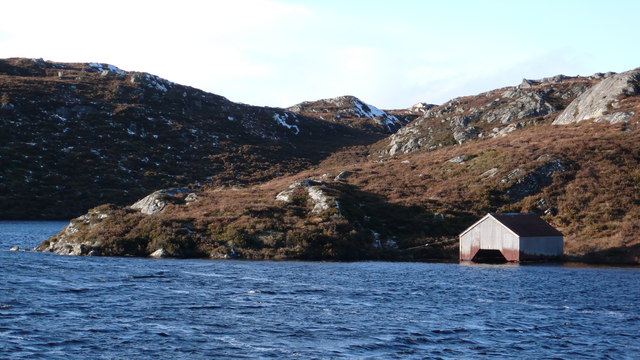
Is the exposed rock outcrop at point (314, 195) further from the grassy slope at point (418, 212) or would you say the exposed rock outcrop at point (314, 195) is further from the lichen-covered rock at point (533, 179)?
the lichen-covered rock at point (533, 179)

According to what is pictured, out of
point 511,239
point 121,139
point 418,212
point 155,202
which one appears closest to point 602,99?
point 418,212

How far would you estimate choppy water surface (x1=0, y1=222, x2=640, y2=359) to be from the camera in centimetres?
2850

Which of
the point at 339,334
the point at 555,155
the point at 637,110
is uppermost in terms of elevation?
the point at 637,110

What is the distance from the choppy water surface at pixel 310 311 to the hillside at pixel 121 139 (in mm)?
65999

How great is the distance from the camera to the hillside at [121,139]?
391 feet

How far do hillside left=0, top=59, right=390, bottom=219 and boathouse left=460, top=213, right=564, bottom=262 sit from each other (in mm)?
71714

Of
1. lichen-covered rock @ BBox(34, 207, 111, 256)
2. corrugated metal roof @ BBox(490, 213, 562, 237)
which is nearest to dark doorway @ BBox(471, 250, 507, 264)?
corrugated metal roof @ BBox(490, 213, 562, 237)

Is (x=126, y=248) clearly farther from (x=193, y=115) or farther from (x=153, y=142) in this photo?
(x=193, y=115)

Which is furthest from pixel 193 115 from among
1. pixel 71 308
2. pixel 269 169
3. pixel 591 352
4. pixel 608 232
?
pixel 591 352

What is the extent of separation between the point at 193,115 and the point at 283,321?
144 m

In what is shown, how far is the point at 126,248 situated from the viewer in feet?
218

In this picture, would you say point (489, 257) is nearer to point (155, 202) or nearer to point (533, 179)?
point (533, 179)

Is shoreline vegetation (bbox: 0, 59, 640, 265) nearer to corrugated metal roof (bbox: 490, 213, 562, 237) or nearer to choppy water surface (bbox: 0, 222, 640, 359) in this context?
corrugated metal roof (bbox: 490, 213, 562, 237)

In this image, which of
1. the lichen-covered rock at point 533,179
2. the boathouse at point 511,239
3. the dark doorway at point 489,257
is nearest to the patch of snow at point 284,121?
the lichen-covered rock at point 533,179
